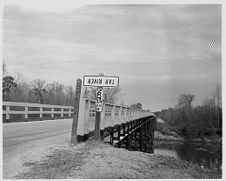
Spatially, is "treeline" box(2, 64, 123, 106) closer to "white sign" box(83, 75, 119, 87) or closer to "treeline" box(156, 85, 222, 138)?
"white sign" box(83, 75, 119, 87)

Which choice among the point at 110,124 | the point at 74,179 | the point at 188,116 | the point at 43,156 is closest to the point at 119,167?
the point at 74,179

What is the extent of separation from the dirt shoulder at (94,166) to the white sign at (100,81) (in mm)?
1012

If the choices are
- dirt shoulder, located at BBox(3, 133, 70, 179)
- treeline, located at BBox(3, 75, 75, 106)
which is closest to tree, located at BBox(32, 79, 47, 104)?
treeline, located at BBox(3, 75, 75, 106)

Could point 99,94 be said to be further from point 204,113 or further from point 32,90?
point 204,113

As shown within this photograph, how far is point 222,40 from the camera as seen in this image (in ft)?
10.9

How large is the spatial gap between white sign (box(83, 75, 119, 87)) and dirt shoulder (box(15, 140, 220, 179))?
3.32ft

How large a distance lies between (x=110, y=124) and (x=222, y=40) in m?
3.98

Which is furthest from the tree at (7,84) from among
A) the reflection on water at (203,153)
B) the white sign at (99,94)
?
the reflection on water at (203,153)

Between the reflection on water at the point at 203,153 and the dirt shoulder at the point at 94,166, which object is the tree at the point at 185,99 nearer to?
the reflection on water at the point at 203,153

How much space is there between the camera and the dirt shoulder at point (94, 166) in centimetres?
298

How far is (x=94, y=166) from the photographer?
329 centimetres

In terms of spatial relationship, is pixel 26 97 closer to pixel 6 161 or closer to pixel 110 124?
pixel 6 161

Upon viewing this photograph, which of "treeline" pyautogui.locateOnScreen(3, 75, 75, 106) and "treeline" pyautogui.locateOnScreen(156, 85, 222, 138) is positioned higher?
"treeline" pyautogui.locateOnScreen(3, 75, 75, 106)

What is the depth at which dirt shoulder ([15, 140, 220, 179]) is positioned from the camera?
298cm
